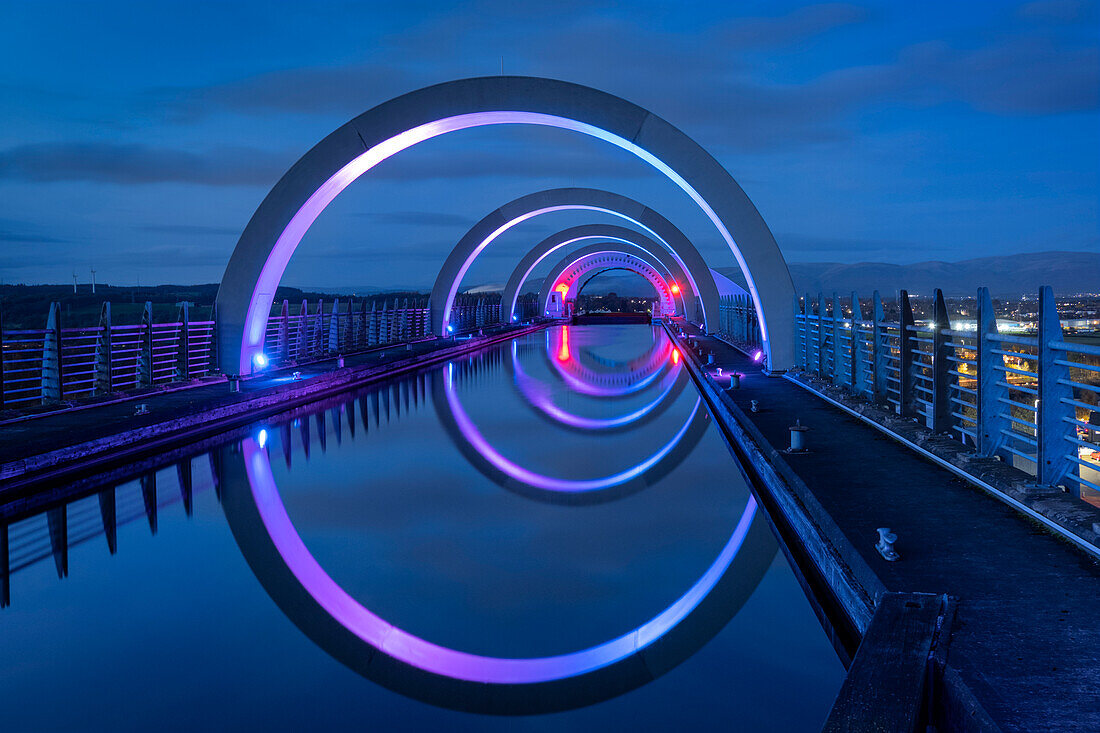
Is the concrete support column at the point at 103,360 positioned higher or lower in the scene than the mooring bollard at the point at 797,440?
higher

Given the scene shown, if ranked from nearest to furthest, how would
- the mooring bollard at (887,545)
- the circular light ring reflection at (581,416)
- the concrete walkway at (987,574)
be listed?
1. the concrete walkway at (987,574)
2. the mooring bollard at (887,545)
3. the circular light ring reflection at (581,416)

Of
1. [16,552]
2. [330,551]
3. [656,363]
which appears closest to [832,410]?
[330,551]

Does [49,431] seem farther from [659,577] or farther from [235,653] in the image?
[659,577]

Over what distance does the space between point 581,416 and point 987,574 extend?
29.1 feet

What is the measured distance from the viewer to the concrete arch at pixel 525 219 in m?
28.2

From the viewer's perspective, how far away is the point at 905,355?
26.4ft

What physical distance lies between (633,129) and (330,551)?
10752mm

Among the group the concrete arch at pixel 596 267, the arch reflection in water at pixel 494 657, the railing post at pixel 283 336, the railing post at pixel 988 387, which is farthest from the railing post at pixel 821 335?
the concrete arch at pixel 596 267

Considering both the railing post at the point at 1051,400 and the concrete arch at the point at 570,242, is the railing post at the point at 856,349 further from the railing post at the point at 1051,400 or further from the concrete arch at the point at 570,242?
the concrete arch at the point at 570,242

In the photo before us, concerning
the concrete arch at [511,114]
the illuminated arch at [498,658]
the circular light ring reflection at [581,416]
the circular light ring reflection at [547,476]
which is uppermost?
the concrete arch at [511,114]

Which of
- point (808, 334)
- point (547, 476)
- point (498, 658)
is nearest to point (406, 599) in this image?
point (498, 658)

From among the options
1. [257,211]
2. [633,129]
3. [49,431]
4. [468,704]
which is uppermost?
→ [633,129]

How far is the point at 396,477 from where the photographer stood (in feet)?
26.7

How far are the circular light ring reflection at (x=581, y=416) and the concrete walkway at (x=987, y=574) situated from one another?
15.9 feet
